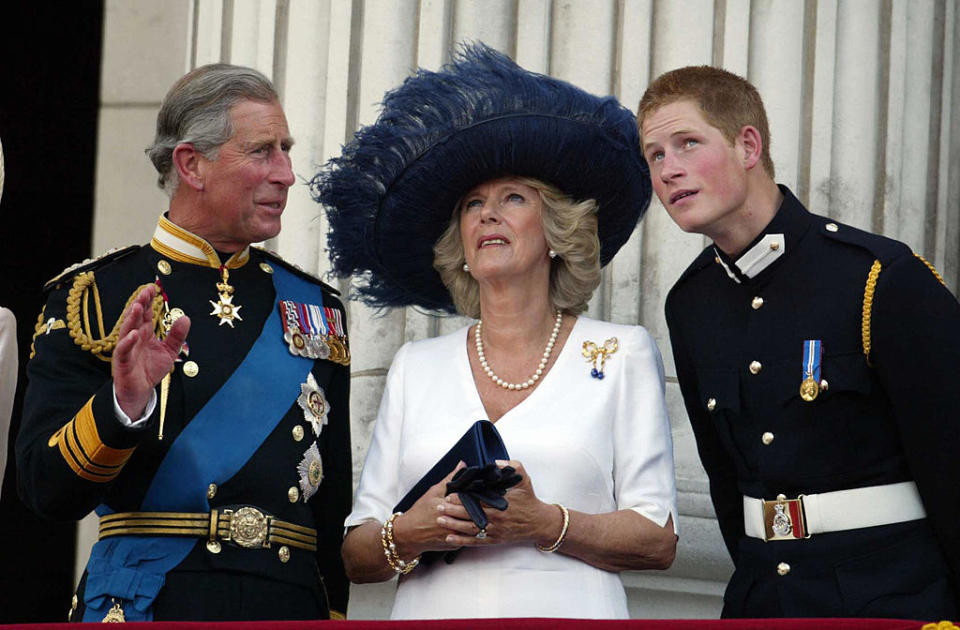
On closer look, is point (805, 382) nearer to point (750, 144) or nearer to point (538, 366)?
point (750, 144)

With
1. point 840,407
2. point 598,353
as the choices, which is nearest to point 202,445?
point 598,353

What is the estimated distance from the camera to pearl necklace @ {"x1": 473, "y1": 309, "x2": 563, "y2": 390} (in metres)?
→ 3.67

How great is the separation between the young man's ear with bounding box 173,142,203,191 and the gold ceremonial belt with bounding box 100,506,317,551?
2.40ft

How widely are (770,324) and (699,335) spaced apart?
0.21m

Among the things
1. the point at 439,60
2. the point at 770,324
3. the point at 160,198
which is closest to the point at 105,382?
the point at 770,324

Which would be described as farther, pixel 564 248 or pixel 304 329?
pixel 564 248

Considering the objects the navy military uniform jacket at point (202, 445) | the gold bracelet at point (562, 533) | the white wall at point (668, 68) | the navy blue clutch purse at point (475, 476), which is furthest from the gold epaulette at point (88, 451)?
the white wall at point (668, 68)

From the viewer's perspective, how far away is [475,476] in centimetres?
325

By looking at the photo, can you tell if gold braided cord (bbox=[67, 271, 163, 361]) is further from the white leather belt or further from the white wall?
the white leather belt

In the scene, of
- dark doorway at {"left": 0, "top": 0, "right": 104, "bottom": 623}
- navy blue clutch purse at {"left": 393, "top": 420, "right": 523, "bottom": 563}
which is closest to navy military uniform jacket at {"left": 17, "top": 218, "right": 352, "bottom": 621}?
navy blue clutch purse at {"left": 393, "top": 420, "right": 523, "bottom": 563}

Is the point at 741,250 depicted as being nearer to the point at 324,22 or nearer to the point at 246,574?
the point at 246,574

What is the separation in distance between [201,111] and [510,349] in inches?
34.8

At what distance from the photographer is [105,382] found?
330 centimetres

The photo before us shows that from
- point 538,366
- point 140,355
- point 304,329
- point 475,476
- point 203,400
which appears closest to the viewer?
point 140,355
